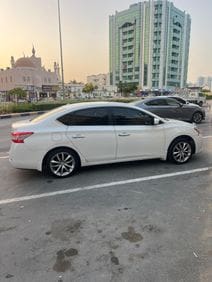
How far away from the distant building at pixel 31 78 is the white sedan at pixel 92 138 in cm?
8121

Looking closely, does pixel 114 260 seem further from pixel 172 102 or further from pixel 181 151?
pixel 172 102

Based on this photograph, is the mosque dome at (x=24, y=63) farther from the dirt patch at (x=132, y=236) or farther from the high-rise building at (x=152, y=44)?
the dirt patch at (x=132, y=236)

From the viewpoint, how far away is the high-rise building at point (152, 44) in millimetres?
93938

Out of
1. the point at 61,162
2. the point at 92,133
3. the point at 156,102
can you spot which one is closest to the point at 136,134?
the point at 92,133

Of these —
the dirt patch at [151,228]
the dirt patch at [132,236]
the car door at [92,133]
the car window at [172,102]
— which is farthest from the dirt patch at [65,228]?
the car window at [172,102]

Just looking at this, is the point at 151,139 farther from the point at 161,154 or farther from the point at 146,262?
the point at 146,262

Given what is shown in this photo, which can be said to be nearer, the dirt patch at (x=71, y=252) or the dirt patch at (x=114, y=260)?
the dirt patch at (x=114, y=260)

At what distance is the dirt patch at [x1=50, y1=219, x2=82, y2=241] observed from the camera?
10.3 feet

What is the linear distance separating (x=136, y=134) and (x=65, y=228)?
276 cm

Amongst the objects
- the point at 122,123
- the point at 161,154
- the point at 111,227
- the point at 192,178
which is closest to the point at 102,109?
the point at 122,123

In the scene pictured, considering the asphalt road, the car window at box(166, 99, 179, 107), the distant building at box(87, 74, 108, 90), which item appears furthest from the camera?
the distant building at box(87, 74, 108, 90)

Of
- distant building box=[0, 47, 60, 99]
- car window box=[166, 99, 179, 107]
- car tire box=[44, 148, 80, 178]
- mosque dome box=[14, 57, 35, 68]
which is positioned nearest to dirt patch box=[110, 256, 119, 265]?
car tire box=[44, 148, 80, 178]

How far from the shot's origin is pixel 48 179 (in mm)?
5117

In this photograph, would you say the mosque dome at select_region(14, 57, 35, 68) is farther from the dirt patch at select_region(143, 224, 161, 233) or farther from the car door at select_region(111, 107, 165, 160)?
the dirt patch at select_region(143, 224, 161, 233)
